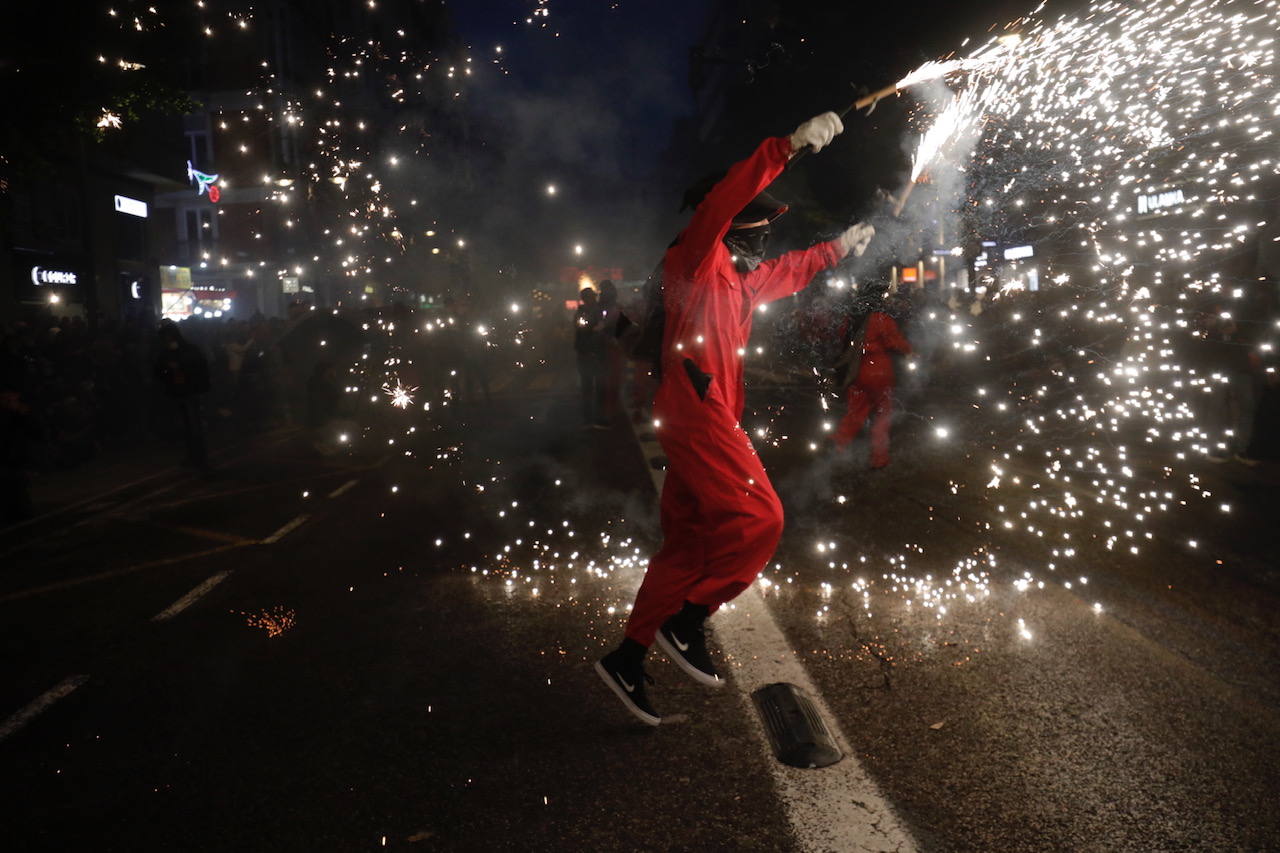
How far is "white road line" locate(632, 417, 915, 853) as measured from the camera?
2645 mm

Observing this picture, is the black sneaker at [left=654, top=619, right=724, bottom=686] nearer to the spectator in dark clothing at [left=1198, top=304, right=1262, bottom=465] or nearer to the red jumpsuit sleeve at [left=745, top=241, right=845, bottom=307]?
the red jumpsuit sleeve at [left=745, top=241, right=845, bottom=307]

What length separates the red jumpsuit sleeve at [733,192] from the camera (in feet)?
10.3

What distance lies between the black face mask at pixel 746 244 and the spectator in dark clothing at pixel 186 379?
8848 millimetres

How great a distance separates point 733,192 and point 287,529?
5541 mm

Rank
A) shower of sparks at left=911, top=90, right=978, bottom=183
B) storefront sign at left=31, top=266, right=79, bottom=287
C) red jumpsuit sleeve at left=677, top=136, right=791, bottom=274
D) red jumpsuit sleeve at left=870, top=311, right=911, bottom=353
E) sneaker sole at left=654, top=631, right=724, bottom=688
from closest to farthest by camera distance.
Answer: red jumpsuit sleeve at left=677, top=136, right=791, bottom=274 → sneaker sole at left=654, top=631, right=724, bottom=688 → shower of sparks at left=911, top=90, right=978, bottom=183 → red jumpsuit sleeve at left=870, top=311, right=911, bottom=353 → storefront sign at left=31, top=266, right=79, bottom=287

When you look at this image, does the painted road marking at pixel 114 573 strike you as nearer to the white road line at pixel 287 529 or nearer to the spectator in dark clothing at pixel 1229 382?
the white road line at pixel 287 529

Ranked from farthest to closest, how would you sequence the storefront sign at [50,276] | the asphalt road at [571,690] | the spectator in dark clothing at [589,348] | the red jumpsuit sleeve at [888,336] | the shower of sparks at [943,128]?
the storefront sign at [50,276] < the spectator in dark clothing at [589,348] < the red jumpsuit sleeve at [888,336] < the shower of sparks at [943,128] < the asphalt road at [571,690]

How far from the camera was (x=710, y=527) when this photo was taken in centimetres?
339

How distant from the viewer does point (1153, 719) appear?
3385 mm

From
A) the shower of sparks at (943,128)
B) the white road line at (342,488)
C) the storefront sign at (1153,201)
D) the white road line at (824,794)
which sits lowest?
the white road line at (824,794)

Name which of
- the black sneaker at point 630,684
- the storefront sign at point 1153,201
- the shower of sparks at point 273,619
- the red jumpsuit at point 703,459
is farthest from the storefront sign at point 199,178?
the black sneaker at point 630,684

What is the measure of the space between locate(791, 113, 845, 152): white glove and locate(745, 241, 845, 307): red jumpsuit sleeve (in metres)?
0.64

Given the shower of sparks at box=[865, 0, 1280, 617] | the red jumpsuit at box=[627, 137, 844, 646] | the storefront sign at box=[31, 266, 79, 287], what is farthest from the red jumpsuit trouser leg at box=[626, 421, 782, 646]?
the storefront sign at box=[31, 266, 79, 287]

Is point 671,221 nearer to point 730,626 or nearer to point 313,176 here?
point 313,176
